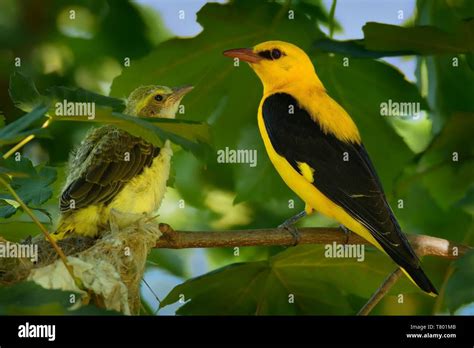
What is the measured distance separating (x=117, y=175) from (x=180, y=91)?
1.02 feet

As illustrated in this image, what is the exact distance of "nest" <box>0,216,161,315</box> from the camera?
1773 millimetres

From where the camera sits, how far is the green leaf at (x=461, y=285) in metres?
1.90

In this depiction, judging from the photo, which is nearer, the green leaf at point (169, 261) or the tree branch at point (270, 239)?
the tree branch at point (270, 239)

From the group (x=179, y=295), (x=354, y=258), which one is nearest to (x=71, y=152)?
(x=179, y=295)

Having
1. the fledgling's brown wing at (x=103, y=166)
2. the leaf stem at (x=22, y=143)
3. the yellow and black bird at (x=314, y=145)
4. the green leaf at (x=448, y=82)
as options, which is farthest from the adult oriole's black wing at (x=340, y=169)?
the leaf stem at (x=22, y=143)

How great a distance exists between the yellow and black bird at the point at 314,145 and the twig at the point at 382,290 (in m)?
0.10

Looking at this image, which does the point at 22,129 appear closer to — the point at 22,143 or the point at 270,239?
the point at 22,143

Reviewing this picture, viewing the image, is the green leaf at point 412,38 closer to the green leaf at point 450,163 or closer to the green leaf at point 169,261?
the green leaf at point 450,163

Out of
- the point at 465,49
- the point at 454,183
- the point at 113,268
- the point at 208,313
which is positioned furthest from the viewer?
the point at 454,183

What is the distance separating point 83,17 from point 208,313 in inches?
40.7

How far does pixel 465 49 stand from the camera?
7.09 feet

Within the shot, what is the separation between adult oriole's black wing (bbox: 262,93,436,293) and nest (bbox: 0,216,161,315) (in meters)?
0.54

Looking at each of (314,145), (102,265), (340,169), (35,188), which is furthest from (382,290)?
(35,188)
